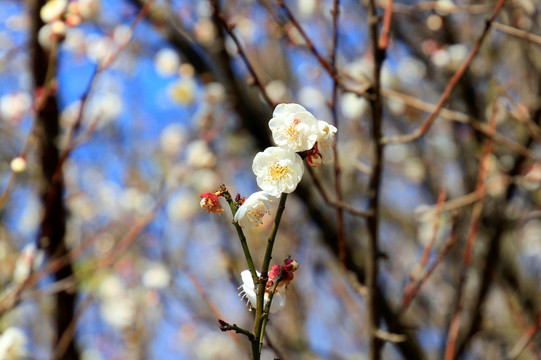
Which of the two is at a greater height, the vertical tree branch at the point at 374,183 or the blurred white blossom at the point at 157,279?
the blurred white blossom at the point at 157,279

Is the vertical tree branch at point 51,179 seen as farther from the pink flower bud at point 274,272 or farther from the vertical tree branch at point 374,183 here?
the pink flower bud at point 274,272

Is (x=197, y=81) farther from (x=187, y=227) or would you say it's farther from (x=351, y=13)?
(x=187, y=227)

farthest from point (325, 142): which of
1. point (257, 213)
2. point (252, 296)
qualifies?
point (252, 296)

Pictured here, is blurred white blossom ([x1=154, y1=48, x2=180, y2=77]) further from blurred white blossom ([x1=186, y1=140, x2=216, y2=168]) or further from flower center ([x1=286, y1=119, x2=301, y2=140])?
flower center ([x1=286, y1=119, x2=301, y2=140])

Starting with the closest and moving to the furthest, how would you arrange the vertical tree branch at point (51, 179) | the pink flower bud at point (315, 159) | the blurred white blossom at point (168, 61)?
1. the pink flower bud at point (315, 159)
2. the vertical tree branch at point (51, 179)
3. the blurred white blossom at point (168, 61)

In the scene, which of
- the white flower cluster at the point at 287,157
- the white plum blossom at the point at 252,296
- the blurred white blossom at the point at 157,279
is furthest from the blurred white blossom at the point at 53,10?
the blurred white blossom at the point at 157,279

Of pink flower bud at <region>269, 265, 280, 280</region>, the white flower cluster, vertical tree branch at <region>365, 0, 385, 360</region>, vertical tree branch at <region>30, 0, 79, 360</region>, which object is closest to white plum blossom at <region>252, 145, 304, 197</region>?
the white flower cluster

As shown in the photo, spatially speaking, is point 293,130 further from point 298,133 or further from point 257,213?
point 257,213

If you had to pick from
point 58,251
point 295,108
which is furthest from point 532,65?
point 58,251
